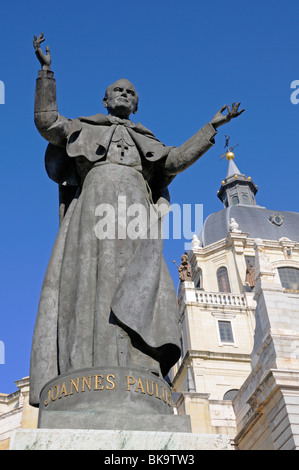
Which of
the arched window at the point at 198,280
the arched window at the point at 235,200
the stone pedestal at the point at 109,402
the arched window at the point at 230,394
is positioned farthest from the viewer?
the arched window at the point at 235,200

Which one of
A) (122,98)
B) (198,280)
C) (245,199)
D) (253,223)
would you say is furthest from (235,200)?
(122,98)

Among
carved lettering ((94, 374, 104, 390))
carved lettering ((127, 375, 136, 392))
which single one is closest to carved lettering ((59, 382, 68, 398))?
carved lettering ((94, 374, 104, 390))

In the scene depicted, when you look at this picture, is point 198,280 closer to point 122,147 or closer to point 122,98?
point 122,98

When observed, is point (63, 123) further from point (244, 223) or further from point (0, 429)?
point (244, 223)

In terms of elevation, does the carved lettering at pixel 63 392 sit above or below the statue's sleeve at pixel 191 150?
below

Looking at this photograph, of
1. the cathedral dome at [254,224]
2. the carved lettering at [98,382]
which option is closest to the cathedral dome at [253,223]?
the cathedral dome at [254,224]

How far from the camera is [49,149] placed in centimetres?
575

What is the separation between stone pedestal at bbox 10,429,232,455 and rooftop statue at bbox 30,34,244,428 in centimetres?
88

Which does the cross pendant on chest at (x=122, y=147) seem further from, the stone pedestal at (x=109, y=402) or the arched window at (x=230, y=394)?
the arched window at (x=230, y=394)

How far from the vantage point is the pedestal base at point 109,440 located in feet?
10.7

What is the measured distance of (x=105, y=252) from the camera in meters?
4.81

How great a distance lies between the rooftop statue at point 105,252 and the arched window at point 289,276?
164 ft
